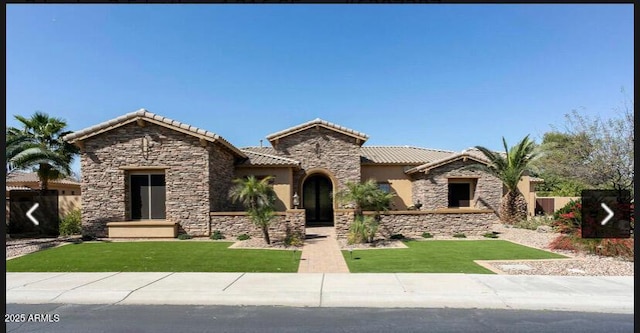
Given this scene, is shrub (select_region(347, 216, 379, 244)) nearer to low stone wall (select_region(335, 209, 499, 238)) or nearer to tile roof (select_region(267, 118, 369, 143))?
low stone wall (select_region(335, 209, 499, 238))

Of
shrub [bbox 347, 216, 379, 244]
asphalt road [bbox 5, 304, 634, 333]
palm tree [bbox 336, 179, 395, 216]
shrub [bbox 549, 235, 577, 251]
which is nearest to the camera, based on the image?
asphalt road [bbox 5, 304, 634, 333]

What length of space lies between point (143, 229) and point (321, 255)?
327 inches

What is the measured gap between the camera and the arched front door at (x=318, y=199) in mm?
21641

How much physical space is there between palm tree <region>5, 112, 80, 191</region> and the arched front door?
12.2 meters

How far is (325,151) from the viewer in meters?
20.8

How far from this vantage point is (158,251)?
12148 mm

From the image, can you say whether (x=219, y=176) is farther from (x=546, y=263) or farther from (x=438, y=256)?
(x=546, y=263)

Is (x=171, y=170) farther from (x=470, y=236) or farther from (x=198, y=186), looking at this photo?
(x=470, y=236)

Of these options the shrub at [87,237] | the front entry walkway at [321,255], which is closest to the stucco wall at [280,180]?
the front entry walkway at [321,255]

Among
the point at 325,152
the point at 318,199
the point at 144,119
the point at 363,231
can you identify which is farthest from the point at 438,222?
the point at 144,119

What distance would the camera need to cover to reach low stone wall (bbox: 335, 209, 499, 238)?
1552 cm

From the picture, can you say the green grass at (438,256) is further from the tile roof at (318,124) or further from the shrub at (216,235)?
the tile roof at (318,124)

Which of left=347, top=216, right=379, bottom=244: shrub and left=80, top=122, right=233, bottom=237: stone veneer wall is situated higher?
left=80, top=122, right=233, bottom=237: stone veneer wall

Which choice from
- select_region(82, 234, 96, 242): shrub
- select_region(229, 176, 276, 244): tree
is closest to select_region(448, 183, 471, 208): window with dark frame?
select_region(229, 176, 276, 244): tree
